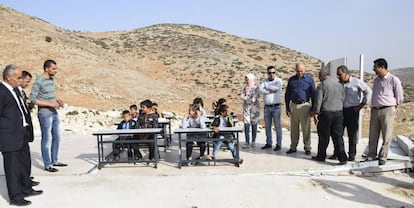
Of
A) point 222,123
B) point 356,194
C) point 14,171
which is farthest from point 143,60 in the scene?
point 356,194

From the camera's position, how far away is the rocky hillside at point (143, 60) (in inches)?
1166

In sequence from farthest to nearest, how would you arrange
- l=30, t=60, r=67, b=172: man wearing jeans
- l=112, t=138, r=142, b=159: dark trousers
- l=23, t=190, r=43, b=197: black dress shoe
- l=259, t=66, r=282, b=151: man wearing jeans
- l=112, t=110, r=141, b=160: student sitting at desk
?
l=259, t=66, r=282, b=151: man wearing jeans
l=112, t=110, r=141, b=160: student sitting at desk
l=112, t=138, r=142, b=159: dark trousers
l=30, t=60, r=67, b=172: man wearing jeans
l=23, t=190, r=43, b=197: black dress shoe

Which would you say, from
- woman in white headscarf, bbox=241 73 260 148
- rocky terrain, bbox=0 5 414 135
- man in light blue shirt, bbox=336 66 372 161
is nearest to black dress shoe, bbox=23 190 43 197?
woman in white headscarf, bbox=241 73 260 148

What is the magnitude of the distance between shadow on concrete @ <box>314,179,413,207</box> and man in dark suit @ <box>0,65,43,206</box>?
409 cm

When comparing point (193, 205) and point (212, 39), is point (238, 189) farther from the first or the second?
point (212, 39)

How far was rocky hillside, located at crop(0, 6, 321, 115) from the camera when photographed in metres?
29.6

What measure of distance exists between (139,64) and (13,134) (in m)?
39.9

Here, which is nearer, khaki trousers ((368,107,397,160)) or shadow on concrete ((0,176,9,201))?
shadow on concrete ((0,176,9,201))

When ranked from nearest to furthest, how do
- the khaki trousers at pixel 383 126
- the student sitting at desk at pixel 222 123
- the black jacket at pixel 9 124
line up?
the black jacket at pixel 9 124
the khaki trousers at pixel 383 126
the student sitting at desk at pixel 222 123

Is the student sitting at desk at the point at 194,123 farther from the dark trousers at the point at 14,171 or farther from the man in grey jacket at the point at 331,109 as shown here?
the dark trousers at the point at 14,171

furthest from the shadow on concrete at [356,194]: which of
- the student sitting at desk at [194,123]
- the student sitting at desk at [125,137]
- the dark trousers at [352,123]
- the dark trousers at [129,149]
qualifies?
the student sitting at desk at [125,137]

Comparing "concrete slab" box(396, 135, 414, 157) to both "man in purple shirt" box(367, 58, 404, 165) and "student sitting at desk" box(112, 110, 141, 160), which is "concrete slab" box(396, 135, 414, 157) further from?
"student sitting at desk" box(112, 110, 141, 160)

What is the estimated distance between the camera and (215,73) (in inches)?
1677

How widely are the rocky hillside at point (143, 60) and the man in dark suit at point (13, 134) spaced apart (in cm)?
2049
